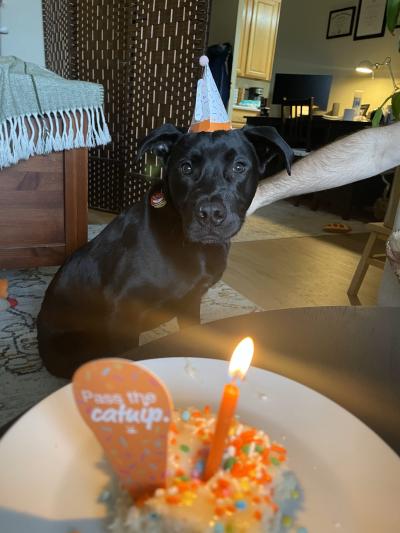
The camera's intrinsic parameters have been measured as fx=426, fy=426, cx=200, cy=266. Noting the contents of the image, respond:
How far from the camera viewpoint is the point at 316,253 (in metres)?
2.99

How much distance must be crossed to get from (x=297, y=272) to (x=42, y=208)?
4.85ft

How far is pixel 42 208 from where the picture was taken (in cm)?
185

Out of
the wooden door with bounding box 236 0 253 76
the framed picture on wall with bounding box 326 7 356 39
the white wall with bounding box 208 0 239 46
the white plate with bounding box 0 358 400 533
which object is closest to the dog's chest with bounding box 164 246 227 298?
the white plate with bounding box 0 358 400 533

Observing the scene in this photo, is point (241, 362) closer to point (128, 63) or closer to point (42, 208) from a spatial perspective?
point (42, 208)

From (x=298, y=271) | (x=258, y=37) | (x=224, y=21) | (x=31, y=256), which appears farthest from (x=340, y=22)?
(x=31, y=256)

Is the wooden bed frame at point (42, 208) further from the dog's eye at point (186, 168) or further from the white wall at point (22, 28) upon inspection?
the white wall at point (22, 28)

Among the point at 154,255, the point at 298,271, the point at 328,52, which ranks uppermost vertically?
the point at 328,52

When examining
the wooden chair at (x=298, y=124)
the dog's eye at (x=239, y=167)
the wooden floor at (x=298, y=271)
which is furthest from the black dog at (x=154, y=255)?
the wooden chair at (x=298, y=124)

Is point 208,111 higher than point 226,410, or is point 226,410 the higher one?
point 208,111

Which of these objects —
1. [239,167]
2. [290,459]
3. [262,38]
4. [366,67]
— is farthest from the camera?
[262,38]

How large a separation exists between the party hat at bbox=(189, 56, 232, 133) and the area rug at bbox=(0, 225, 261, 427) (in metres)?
0.81

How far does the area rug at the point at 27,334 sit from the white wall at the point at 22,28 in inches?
99.3

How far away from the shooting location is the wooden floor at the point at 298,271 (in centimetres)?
218

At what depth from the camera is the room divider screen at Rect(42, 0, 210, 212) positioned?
296 cm
